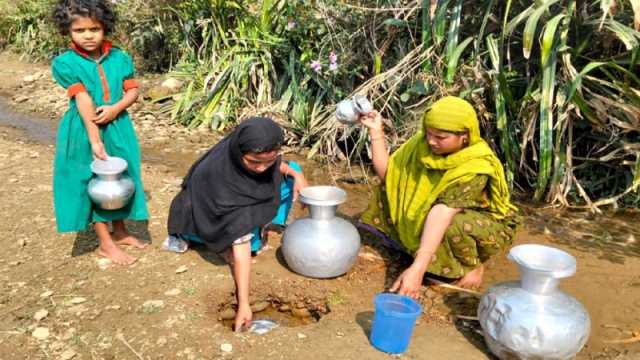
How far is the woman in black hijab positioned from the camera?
2402 mm

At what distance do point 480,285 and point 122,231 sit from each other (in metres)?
1.93

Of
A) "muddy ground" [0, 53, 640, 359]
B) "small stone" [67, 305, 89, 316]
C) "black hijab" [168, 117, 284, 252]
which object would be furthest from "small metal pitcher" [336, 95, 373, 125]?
"small stone" [67, 305, 89, 316]

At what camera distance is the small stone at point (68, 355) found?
2.21 meters

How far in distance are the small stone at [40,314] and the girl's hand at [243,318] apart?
0.85 meters

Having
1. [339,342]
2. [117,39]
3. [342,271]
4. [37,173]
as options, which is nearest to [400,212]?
[342,271]

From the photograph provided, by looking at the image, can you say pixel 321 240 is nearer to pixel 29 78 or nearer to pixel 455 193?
pixel 455 193

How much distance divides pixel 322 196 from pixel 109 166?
103cm

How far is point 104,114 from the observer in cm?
266

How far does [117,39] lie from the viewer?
702 centimetres

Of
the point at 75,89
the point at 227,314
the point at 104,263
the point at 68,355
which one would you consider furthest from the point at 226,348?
the point at 75,89

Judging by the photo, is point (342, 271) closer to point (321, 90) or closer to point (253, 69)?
point (321, 90)

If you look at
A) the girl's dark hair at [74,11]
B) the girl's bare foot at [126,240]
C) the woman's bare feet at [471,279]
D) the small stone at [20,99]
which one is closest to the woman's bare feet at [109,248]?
the girl's bare foot at [126,240]

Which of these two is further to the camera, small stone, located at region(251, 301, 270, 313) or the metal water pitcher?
small stone, located at region(251, 301, 270, 313)

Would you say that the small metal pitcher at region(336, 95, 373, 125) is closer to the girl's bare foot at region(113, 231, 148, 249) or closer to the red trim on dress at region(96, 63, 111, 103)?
the red trim on dress at region(96, 63, 111, 103)
